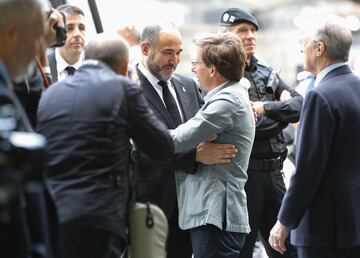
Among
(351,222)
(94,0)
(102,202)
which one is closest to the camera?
(102,202)

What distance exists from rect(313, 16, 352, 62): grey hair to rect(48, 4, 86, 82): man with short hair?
64.2 inches

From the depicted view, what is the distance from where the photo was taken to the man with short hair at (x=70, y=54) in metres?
6.40

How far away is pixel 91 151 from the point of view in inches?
181

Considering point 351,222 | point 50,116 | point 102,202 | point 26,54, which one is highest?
point 26,54

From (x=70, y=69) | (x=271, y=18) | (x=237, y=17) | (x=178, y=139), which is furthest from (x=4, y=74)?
(x=271, y=18)

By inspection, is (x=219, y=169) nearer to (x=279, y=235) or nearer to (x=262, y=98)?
(x=279, y=235)

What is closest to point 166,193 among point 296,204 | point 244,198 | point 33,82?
point 244,198

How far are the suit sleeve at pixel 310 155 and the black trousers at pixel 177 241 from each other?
808mm

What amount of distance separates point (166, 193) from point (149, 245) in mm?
1092

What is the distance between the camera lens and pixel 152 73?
6.11 metres

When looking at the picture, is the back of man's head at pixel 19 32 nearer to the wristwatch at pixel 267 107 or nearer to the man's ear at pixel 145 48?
the man's ear at pixel 145 48

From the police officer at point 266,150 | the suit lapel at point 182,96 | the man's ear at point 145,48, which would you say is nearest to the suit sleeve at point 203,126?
the suit lapel at point 182,96

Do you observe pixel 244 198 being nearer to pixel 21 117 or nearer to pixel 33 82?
pixel 33 82

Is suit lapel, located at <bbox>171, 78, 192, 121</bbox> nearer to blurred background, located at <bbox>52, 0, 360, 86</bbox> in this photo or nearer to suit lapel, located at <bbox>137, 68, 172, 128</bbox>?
suit lapel, located at <bbox>137, 68, 172, 128</bbox>
